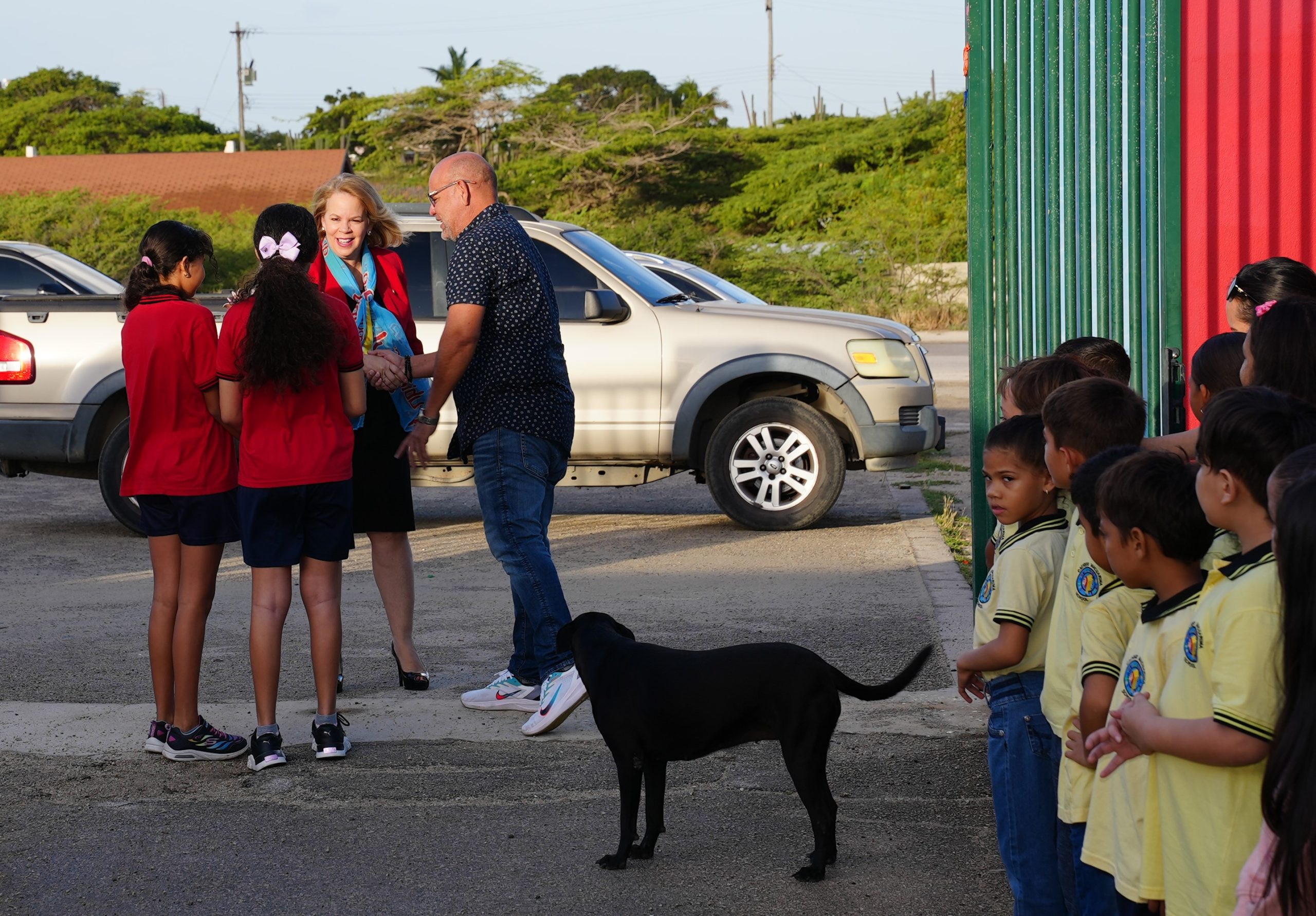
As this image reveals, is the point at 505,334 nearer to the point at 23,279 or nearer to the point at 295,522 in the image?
the point at 295,522

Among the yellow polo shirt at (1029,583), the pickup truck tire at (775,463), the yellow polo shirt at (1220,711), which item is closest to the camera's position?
the yellow polo shirt at (1220,711)

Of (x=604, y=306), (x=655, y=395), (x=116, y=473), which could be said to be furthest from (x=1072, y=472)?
(x=116, y=473)

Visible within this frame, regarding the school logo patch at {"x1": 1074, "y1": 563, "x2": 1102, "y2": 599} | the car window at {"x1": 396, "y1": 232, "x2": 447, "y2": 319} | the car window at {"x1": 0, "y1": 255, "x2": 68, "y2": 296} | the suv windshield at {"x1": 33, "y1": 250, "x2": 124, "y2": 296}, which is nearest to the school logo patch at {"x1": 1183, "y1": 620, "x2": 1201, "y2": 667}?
the school logo patch at {"x1": 1074, "y1": 563, "x2": 1102, "y2": 599}

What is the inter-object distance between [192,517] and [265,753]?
0.82 m

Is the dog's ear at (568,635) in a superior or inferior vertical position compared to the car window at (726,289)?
inferior

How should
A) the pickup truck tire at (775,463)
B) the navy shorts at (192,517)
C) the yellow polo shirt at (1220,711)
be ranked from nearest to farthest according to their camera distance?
the yellow polo shirt at (1220,711), the navy shorts at (192,517), the pickup truck tire at (775,463)

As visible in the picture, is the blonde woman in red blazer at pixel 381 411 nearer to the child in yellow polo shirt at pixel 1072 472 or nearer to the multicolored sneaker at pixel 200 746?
the multicolored sneaker at pixel 200 746

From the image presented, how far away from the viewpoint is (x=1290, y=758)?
1920 millimetres

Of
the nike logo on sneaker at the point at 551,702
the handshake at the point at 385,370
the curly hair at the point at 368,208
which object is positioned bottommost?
the nike logo on sneaker at the point at 551,702

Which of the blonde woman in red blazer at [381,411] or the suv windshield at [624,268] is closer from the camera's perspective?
the blonde woman in red blazer at [381,411]

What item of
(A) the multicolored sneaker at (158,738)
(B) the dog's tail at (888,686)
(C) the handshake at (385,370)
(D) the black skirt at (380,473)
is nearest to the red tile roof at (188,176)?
(D) the black skirt at (380,473)

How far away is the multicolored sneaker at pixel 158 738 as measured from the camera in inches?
188

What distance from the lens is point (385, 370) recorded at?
517cm

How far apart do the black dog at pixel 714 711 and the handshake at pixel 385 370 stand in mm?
1773
